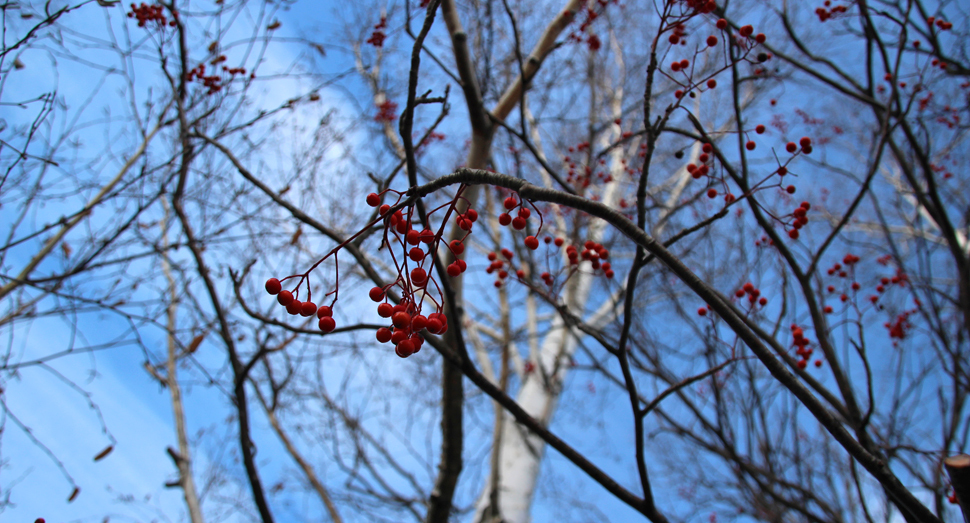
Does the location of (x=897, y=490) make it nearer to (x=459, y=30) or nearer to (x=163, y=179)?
(x=459, y=30)

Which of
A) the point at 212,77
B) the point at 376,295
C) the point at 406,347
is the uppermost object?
the point at 212,77

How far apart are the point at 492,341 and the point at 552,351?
1383mm

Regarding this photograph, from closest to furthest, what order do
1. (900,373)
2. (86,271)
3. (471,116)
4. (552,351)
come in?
(471,116) → (86,271) → (900,373) → (552,351)

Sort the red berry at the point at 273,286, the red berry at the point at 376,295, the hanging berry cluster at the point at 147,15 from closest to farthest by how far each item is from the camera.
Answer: the red berry at the point at 273,286 < the red berry at the point at 376,295 < the hanging berry cluster at the point at 147,15

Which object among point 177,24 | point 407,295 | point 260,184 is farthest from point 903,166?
point 177,24

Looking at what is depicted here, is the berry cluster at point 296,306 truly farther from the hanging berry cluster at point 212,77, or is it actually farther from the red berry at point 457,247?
the hanging berry cluster at point 212,77

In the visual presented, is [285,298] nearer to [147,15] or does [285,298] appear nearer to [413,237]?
[413,237]

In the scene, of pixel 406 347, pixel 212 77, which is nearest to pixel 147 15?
pixel 212 77

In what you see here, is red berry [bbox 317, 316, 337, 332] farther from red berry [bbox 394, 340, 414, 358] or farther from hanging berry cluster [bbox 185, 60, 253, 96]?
hanging berry cluster [bbox 185, 60, 253, 96]

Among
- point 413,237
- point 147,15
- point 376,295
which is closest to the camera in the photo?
point 413,237

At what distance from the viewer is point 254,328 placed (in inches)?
167

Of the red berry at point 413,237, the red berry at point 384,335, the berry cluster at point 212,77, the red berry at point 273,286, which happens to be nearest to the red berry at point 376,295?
the red berry at point 384,335

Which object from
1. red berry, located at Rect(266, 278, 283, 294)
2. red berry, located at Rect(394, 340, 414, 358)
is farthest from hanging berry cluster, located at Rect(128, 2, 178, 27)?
red berry, located at Rect(394, 340, 414, 358)

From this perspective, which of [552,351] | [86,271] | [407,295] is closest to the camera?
[407,295]
